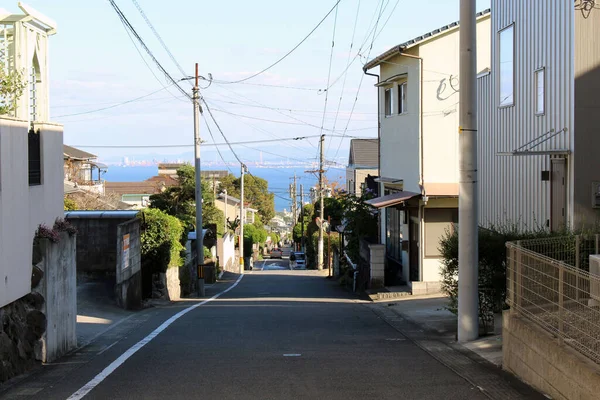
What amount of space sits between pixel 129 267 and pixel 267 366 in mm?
10249

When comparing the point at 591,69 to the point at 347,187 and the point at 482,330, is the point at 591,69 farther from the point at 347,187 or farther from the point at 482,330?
the point at 347,187

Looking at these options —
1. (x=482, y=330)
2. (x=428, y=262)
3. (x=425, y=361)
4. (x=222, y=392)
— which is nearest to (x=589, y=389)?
(x=425, y=361)

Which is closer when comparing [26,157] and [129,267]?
[26,157]

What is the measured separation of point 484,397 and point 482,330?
3815 mm

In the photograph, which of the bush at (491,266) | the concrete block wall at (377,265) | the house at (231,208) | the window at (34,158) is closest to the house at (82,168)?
the concrete block wall at (377,265)

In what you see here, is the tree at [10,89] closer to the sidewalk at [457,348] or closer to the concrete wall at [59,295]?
the concrete wall at [59,295]

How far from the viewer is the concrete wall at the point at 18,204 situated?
26.2ft

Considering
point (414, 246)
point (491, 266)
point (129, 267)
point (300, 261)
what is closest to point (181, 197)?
point (414, 246)

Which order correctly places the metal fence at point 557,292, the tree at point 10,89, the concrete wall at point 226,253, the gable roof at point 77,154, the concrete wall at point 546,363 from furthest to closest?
1. the concrete wall at point 226,253
2. the gable roof at point 77,154
3. the tree at point 10,89
4. the metal fence at point 557,292
5. the concrete wall at point 546,363

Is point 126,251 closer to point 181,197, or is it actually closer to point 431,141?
point 431,141

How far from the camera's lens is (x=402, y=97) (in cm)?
2225

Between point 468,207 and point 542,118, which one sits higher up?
point 542,118

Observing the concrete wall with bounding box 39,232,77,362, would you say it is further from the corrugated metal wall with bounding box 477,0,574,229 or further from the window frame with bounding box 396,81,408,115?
the window frame with bounding box 396,81,408,115

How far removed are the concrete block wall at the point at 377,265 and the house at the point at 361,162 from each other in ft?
83.3
